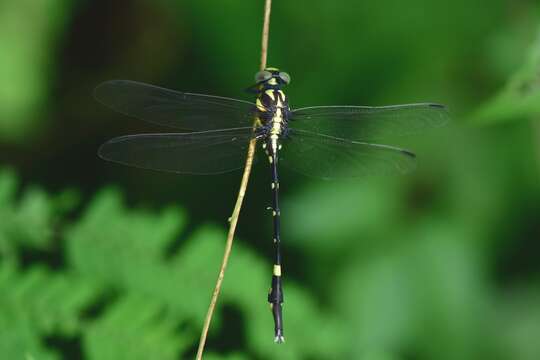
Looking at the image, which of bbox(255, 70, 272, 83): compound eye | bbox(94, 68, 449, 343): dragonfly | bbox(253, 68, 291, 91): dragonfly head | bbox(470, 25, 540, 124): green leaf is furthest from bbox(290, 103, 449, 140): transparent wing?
bbox(470, 25, 540, 124): green leaf

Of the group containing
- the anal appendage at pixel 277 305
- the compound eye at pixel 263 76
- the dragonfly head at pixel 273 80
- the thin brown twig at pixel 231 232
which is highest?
the dragonfly head at pixel 273 80

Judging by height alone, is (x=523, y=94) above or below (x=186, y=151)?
above

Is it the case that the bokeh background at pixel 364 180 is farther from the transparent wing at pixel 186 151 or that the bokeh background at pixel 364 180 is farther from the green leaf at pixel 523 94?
the green leaf at pixel 523 94

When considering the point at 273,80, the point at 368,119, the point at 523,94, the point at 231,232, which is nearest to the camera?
the point at 231,232

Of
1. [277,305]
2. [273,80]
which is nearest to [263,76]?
[273,80]

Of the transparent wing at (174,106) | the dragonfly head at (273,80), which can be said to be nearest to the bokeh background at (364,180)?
the transparent wing at (174,106)

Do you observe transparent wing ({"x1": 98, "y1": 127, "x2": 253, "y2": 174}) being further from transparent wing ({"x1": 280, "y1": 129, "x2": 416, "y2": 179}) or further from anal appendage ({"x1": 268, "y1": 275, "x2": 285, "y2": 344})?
anal appendage ({"x1": 268, "y1": 275, "x2": 285, "y2": 344})

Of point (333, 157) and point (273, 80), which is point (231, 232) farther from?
point (333, 157)
